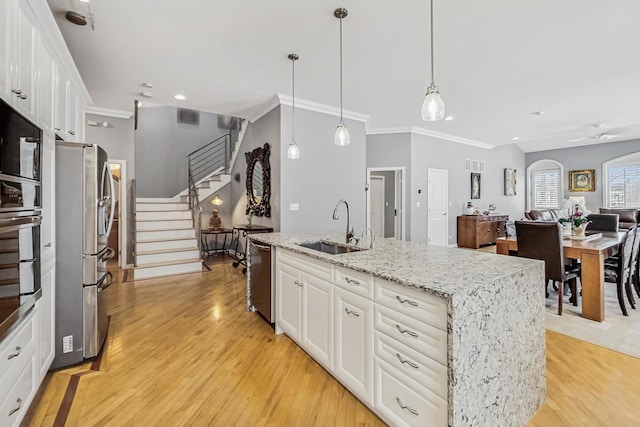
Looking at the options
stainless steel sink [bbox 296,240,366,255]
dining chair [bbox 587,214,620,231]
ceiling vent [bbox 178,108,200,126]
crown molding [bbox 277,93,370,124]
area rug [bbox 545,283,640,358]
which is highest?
ceiling vent [bbox 178,108,200,126]

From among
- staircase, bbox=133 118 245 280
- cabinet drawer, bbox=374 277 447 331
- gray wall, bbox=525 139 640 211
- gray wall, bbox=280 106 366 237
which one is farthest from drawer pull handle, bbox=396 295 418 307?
gray wall, bbox=525 139 640 211

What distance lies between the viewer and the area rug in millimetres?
2561

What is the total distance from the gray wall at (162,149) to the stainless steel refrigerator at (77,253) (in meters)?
5.43

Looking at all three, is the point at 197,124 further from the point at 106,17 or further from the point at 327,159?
the point at 106,17

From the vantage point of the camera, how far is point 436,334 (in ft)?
4.36

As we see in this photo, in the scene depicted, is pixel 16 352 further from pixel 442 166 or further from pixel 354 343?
pixel 442 166

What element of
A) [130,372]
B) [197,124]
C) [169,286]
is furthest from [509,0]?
[197,124]

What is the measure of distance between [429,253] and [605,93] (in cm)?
473

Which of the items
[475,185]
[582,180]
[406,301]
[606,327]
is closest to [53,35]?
[406,301]

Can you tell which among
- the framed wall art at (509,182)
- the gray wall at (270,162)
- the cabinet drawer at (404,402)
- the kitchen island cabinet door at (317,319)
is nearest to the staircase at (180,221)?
the gray wall at (270,162)

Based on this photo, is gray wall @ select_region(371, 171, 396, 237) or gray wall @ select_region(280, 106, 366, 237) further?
gray wall @ select_region(371, 171, 396, 237)

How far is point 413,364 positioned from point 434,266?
0.55 meters

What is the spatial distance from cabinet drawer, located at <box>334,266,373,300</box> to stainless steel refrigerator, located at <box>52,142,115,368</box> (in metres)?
2.02

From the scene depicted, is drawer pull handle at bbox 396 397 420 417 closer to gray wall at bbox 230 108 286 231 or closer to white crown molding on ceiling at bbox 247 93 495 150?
gray wall at bbox 230 108 286 231
